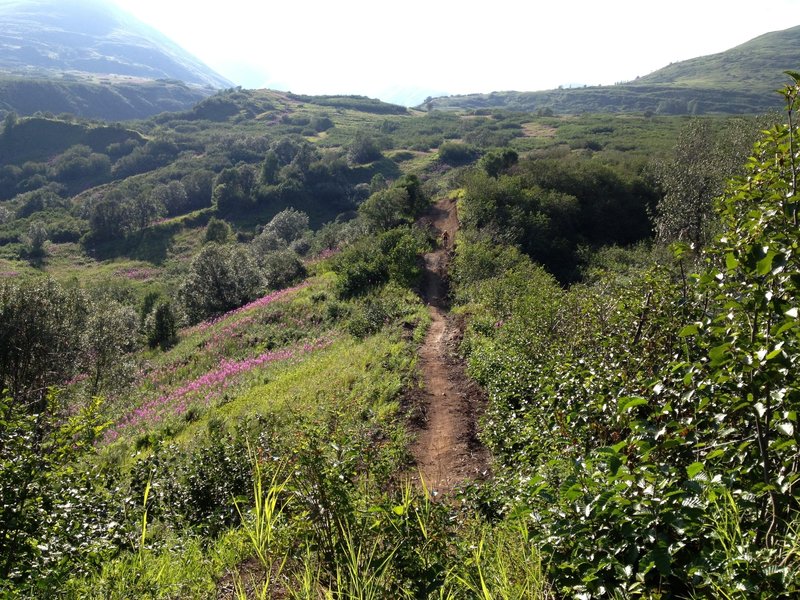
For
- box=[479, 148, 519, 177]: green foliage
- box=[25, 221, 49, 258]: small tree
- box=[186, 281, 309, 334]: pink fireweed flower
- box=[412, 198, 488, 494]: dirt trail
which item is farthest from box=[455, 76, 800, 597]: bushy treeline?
box=[25, 221, 49, 258]: small tree

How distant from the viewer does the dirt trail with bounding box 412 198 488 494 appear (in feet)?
32.8

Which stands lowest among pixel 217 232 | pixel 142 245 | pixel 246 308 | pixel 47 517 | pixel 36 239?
pixel 142 245

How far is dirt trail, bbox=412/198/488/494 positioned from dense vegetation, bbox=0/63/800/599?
23.2 inches

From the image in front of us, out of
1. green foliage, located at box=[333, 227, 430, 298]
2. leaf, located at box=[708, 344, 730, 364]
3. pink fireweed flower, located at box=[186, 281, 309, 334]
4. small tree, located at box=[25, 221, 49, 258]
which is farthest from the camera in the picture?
small tree, located at box=[25, 221, 49, 258]

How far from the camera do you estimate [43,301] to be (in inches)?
661

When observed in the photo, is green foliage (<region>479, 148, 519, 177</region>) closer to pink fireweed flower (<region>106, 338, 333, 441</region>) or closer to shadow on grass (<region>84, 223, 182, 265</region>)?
pink fireweed flower (<region>106, 338, 333, 441</region>)

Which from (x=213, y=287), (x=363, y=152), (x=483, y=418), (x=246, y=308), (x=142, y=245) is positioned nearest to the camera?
(x=483, y=418)

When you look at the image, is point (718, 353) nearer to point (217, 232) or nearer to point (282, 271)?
point (282, 271)

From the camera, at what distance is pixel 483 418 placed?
12.2 meters

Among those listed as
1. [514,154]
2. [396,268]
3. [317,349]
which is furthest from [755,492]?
[514,154]

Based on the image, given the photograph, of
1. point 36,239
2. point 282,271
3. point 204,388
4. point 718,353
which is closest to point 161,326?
point 282,271

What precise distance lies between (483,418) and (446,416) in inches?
54.6

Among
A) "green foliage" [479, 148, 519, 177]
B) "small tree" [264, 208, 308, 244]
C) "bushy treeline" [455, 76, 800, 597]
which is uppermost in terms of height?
"green foliage" [479, 148, 519, 177]

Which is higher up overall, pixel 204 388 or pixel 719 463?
pixel 719 463
